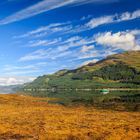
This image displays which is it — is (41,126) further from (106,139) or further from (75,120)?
(106,139)

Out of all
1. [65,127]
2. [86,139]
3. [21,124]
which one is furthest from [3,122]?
[86,139]

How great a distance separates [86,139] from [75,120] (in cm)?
1140

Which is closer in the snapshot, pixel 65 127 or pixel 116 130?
pixel 116 130

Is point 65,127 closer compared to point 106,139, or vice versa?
point 106,139

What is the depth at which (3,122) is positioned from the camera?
38.3 metres

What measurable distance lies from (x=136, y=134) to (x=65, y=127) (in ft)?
26.5

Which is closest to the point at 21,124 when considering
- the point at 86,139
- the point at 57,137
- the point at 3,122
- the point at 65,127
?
the point at 3,122

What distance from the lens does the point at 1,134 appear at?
102 ft

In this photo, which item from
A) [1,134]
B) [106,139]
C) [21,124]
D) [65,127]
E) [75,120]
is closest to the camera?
[106,139]

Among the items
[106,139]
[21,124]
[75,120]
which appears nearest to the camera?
[106,139]

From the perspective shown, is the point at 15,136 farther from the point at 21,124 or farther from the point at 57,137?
the point at 21,124

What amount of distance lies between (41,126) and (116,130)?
8.40 m

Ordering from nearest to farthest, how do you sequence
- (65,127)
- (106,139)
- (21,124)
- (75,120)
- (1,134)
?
(106,139) < (1,134) < (65,127) < (21,124) < (75,120)

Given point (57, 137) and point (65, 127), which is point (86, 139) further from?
point (65, 127)
